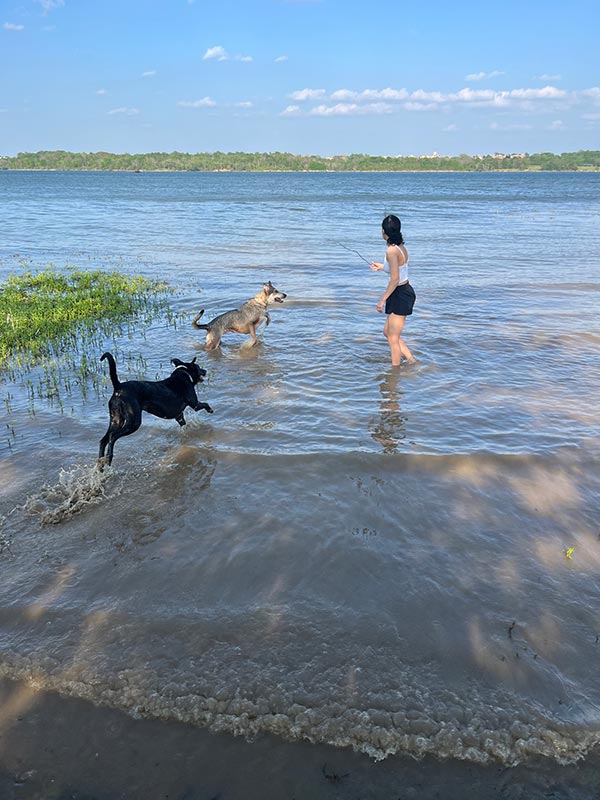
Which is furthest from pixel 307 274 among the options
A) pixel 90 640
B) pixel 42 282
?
pixel 90 640

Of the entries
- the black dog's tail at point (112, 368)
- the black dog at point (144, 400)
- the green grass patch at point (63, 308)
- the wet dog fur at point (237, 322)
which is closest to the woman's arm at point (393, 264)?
the wet dog fur at point (237, 322)

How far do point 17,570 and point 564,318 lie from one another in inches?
497

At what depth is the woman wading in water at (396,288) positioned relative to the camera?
8602 mm

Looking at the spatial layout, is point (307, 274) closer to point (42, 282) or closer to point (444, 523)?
point (42, 282)

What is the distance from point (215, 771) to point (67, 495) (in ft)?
11.6

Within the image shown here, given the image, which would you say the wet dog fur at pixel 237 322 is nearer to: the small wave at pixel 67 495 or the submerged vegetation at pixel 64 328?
the submerged vegetation at pixel 64 328

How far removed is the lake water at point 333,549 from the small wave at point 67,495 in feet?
0.08

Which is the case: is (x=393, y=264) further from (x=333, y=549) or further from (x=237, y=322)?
(x=333, y=549)

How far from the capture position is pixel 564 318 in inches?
529

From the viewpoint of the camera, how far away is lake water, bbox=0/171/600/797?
360 cm

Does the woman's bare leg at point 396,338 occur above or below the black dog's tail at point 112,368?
below

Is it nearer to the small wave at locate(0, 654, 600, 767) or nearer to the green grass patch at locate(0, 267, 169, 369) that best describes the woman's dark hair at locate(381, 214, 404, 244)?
the green grass patch at locate(0, 267, 169, 369)

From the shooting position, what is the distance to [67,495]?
233 inches

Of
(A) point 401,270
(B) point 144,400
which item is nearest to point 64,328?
(B) point 144,400
